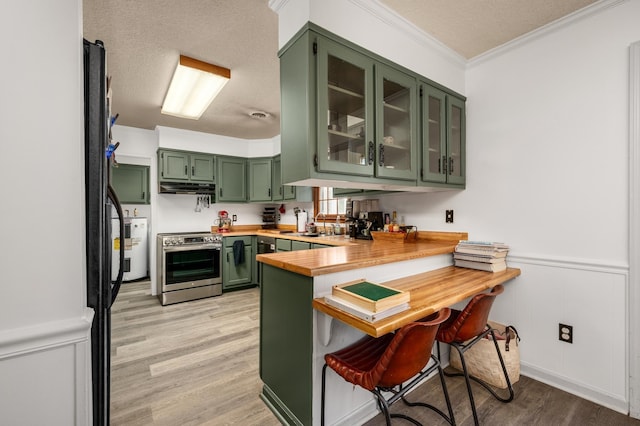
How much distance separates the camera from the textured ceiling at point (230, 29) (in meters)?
1.82

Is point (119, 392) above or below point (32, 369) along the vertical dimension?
below

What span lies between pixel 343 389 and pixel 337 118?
5.45ft

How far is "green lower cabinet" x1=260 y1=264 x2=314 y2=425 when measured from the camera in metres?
1.52

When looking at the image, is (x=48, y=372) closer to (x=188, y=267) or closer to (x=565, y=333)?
(x=565, y=333)

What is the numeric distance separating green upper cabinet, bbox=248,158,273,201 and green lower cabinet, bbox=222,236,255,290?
2.53ft

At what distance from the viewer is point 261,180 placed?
16.2ft

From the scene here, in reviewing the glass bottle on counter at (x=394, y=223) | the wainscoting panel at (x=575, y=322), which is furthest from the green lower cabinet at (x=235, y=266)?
the wainscoting panel at (x=575, y=322)

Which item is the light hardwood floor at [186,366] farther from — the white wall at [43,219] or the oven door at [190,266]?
the white wall at [43,219]

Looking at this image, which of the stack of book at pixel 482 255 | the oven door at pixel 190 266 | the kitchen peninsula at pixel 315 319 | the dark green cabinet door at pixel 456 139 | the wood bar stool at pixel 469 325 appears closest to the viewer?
the kitchen peninsula at pixel 315 319

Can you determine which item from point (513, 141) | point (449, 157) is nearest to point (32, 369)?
point (449, 157)

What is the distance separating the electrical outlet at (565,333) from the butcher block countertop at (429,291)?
1.46ft

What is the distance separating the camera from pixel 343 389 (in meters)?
1.62

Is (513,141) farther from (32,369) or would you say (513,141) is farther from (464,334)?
(32,369)

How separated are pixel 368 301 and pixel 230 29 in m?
2.12
